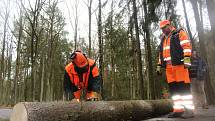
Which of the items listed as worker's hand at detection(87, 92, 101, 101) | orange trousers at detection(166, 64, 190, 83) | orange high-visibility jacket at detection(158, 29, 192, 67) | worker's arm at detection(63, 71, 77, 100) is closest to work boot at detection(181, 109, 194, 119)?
orange trousers at detection(166, 64, 190, 83)

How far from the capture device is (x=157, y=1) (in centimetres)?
1205

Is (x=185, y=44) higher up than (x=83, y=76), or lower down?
higher up

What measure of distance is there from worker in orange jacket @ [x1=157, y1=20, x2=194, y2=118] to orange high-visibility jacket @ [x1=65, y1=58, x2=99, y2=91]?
4.98ft

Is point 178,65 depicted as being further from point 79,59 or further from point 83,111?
point 83,111

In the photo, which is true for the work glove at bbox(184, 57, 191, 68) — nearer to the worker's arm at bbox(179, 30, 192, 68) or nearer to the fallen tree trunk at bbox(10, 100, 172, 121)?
the worker's arm at bbox(179, 30, 192, 68)

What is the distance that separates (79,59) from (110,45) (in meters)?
20.2

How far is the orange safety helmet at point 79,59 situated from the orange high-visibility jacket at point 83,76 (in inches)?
5.7

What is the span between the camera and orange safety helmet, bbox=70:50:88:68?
5.93 metres

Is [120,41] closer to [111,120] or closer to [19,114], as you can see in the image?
[111,120]

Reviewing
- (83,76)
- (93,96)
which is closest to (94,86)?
(93,96)

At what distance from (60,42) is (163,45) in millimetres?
31437

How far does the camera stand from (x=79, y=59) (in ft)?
19.7

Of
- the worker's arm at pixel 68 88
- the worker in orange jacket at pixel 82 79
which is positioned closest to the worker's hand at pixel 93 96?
the worker in orange jacket at pixel 82 79

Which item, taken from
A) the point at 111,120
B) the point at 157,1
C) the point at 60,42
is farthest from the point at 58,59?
the point at 111,120
